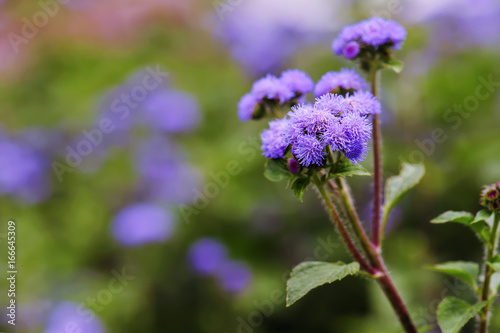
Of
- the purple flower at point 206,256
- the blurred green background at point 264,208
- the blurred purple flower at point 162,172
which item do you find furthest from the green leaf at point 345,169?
the blurred purple flower at point 162,172

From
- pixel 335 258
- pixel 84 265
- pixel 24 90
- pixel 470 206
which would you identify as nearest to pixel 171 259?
pixel 84 265

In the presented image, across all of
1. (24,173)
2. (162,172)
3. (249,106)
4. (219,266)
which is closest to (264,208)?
(219,266)

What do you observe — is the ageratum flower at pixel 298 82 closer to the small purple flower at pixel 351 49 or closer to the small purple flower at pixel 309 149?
the small purple flower at pixel 351 49

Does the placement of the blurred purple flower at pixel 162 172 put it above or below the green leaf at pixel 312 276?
above

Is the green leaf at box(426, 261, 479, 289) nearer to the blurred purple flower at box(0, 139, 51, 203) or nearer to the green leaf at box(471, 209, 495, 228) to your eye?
the green leaf at box(471, 209, 495, 228)

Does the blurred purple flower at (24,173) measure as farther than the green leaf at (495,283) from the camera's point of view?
Yes

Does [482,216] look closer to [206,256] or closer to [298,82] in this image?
[298,82]
